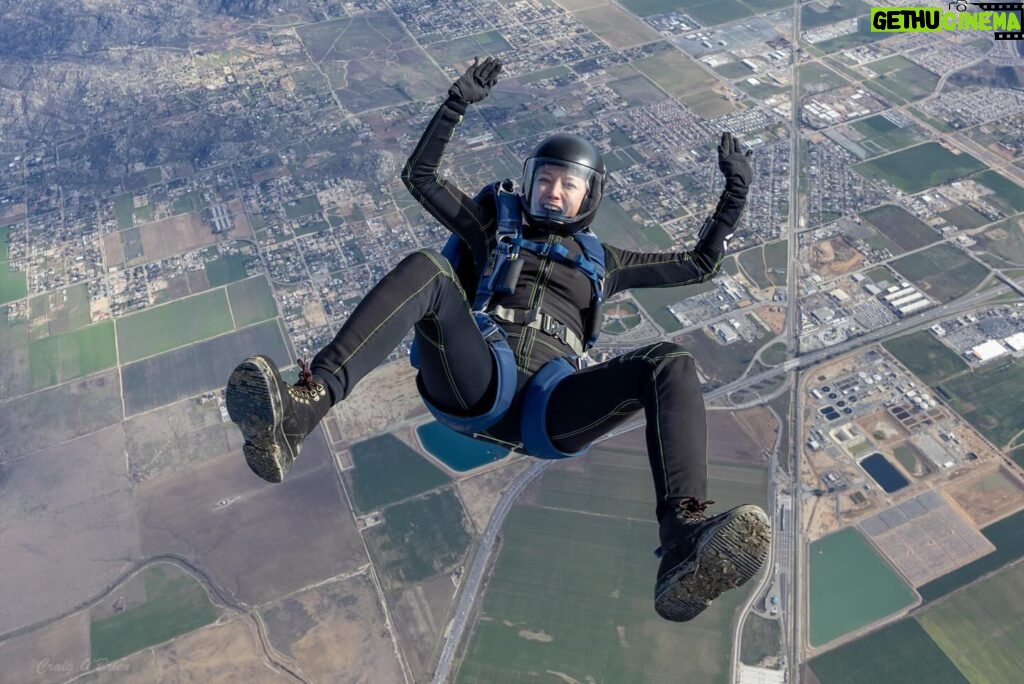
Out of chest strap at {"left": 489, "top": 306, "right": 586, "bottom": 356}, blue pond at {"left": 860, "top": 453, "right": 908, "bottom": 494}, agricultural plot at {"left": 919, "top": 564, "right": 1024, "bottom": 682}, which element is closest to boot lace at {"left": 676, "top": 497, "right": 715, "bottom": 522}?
chest strap at {"left": 489, "top": 306, "right": 586, "bottom": 356}

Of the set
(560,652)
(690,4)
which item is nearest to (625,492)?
(560,652)

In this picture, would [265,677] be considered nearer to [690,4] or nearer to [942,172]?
[942,172]

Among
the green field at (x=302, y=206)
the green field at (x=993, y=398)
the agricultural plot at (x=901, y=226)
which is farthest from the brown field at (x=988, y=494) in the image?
the green field at (x=302, y=206)

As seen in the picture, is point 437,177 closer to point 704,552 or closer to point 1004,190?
point 704,552

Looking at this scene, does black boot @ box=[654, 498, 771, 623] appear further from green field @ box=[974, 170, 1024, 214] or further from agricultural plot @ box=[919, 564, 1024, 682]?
green field @ box=[974, 170, 1024, 214]

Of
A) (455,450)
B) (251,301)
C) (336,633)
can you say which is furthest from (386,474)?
(251,301)

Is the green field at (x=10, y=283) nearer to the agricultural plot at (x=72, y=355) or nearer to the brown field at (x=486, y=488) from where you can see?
the agricultural plot at (x=72, y=355)
